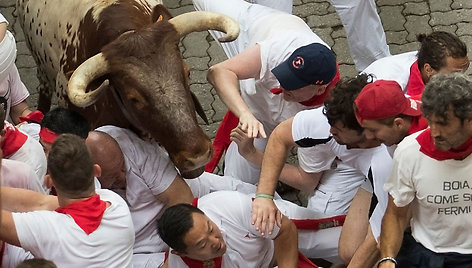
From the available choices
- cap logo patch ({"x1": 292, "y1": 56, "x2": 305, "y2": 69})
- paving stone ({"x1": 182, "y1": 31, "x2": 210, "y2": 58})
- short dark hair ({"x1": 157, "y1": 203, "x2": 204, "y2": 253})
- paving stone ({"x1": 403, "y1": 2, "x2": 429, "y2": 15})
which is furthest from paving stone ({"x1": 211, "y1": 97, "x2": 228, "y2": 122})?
short dark hair ({"x1": 157, "y1": 203, "x2": 204, "y2": 253})

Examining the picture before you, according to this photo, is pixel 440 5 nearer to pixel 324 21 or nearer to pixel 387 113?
pixel 324 21

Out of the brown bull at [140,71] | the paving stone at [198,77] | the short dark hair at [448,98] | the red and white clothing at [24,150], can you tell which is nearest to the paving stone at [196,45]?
the paving stone at [198,77]

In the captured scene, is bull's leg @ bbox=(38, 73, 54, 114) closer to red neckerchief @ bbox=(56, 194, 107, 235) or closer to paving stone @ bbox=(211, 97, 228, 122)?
paving stone @ bbox=(211, 97, 228, 122)

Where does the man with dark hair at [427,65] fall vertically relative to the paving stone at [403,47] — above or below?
above

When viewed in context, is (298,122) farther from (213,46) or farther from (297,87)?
(213,46)

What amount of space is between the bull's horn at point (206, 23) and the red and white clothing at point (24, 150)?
40.6 inches

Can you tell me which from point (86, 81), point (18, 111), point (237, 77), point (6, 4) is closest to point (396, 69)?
point (237, 77)

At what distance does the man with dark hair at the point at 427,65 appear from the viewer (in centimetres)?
491

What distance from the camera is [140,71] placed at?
4664 mm

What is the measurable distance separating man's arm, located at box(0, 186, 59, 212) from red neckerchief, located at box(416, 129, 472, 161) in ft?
5.65

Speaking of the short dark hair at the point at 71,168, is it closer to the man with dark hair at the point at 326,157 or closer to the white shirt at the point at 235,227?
the white shirt at the point at 235,227

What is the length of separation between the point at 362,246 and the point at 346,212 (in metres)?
0.64

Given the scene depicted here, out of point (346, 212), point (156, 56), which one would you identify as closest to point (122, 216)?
point (156, 56)

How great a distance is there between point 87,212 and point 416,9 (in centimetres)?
447
